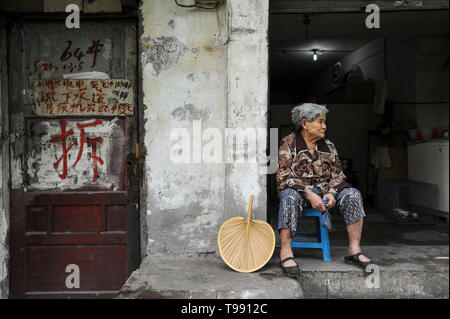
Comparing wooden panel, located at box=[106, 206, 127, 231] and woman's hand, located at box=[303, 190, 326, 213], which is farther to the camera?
wooden panel, located at box=[106, 206, 127, 231]

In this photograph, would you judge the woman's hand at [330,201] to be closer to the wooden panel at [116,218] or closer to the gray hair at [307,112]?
the gray hair at [307,112]

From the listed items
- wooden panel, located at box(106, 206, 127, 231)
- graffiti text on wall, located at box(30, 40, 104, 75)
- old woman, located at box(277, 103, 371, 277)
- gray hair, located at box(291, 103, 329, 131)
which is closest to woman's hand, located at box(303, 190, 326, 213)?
old woman, located at box(277, 103, 371, 277)

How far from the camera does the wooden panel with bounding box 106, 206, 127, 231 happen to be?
4.12 m

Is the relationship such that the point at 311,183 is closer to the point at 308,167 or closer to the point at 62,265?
the point at 308,167

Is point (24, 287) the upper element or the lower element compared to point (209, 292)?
lower

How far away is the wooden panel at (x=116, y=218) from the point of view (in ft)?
13.5

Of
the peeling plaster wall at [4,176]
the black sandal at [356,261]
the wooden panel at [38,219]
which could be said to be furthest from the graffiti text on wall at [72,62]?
the black sandal at [356,261]

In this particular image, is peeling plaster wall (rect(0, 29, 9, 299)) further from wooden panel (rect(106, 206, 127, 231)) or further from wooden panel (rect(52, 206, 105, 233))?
wooden panel (rect(106, 206, 127, 231))

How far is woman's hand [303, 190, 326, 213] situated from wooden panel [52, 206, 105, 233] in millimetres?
2171

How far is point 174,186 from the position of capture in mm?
3926

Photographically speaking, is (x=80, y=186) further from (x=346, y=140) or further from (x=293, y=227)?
(x=346, y=140)

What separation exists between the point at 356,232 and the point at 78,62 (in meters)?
3.28
